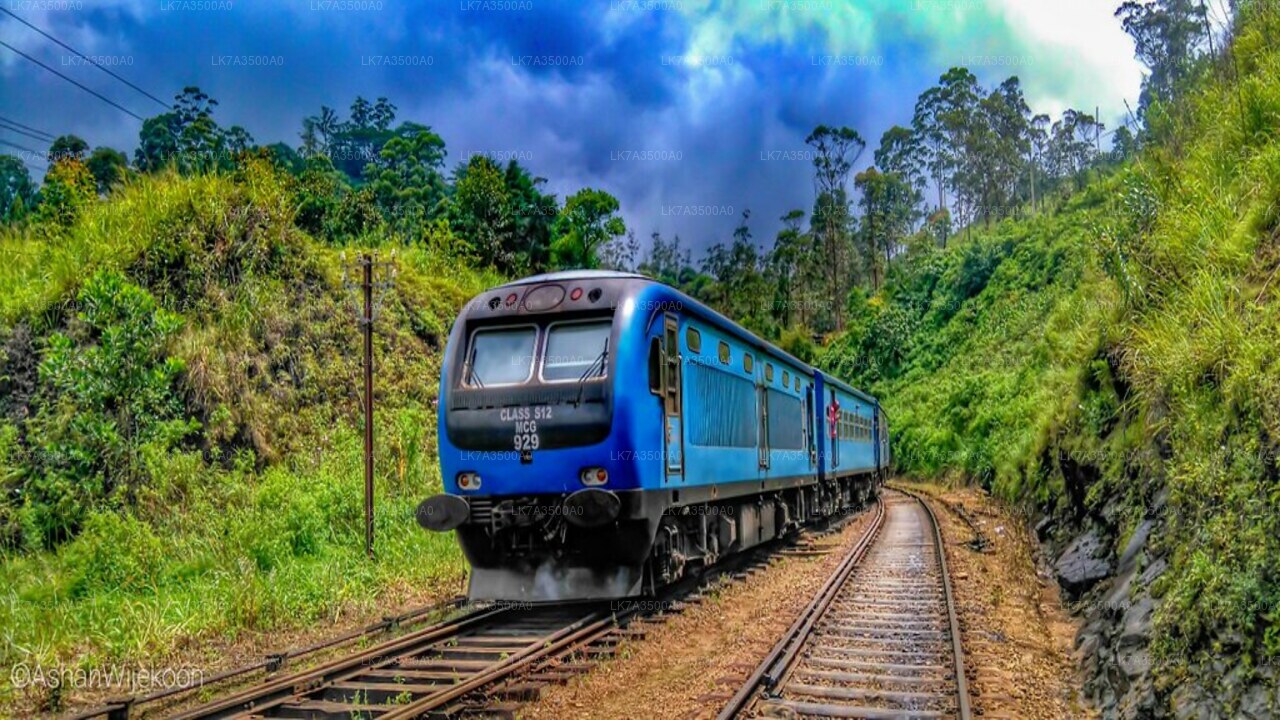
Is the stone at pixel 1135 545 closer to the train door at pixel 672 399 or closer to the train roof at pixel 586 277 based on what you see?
the train door at pixel 672 399

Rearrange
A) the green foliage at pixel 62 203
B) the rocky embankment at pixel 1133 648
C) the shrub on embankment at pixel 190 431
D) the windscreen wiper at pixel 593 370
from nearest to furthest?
the rocky embankment at pixel 1133 648 < the windscreen wiper at pixel 593 370 < the shrub on embankment at pixel 190 431 < the green foliage at pixel 62 203

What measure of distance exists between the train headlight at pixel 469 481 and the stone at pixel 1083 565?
645 centimetres

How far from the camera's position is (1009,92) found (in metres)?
64.7

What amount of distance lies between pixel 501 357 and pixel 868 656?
4671 mm

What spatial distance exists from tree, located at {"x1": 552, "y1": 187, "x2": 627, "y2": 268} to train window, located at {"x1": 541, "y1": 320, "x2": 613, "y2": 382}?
26.6m

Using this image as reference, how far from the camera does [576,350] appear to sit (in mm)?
8977

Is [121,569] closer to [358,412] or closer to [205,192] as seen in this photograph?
[358,412]

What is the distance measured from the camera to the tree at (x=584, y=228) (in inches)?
1423

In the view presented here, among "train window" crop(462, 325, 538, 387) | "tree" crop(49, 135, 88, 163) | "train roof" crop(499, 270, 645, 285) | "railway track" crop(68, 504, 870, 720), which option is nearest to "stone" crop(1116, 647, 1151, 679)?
"railway track" crop(68, 504, 870, 720)

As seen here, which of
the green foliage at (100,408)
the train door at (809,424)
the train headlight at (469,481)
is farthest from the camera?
the train door at (809,424)

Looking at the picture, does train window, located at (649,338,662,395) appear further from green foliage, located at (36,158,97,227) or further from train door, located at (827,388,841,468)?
green foliage, located at (36,158,97,227)

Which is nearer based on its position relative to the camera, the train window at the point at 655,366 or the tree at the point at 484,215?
the train window at the point at 655,366

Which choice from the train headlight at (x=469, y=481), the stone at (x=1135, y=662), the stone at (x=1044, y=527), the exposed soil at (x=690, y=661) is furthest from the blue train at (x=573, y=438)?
the stone at (x=1044, y=527)

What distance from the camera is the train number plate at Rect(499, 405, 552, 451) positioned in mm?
8711
